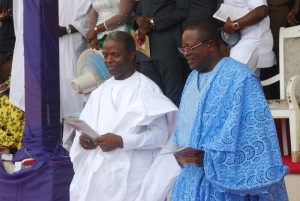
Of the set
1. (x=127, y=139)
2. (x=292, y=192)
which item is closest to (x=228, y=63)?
(x=127, y=139)

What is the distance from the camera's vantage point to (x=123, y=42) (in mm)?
4848

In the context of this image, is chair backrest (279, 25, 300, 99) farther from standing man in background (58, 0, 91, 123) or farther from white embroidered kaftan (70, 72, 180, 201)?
standing man in background (58, 0, 91, 123)

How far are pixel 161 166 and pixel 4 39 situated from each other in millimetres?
4410

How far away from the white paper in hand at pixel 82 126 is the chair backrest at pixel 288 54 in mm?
2526

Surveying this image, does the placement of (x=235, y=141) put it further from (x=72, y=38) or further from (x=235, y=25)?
(x=72, y=38)

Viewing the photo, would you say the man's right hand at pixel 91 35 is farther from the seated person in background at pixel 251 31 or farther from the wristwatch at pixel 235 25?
→ the wristwatch at pixel 235 25

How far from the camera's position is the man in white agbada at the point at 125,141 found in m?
4.52

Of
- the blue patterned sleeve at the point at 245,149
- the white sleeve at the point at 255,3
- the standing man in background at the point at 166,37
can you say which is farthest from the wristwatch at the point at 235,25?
the blue patterned sleeve at the point at 245,149

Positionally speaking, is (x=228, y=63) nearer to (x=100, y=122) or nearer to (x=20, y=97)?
(x=100, y=122)

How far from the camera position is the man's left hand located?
4.44 meters

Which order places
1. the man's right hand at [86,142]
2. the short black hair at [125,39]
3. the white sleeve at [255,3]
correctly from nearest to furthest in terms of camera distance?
1. the man's right hand at [86,142]
2. the short black hair at [125,39]
3. the white sleeve at [255,3]

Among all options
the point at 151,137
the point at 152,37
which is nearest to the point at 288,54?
the point at 152,37

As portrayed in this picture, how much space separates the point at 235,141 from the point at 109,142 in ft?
3.92

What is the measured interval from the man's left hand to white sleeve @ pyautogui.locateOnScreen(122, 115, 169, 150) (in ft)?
0.14
